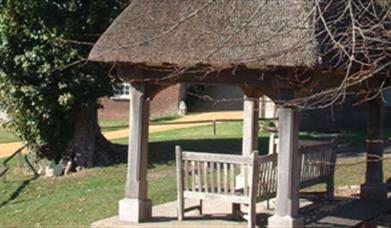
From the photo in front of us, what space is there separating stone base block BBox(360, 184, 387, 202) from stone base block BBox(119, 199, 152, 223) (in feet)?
13.3

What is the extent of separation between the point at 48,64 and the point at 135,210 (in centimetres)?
797

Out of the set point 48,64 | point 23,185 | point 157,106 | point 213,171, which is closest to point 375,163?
point 213,171

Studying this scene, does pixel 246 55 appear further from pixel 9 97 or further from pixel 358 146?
pixel 358 146

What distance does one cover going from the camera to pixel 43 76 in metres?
19.5

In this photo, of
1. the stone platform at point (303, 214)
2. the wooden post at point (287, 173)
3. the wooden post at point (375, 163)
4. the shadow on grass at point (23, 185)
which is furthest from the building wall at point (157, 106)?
the wooden post at point (287, 173)

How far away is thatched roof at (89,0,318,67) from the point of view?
1055 centimetres

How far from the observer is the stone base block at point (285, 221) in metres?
11.2

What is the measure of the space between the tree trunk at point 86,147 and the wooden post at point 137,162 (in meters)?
8.40

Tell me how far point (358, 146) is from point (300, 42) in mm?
13778

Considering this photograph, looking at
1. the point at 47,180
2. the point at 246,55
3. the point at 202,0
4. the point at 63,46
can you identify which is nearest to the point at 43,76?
the point at 63,46

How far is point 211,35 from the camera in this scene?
37.4 feet

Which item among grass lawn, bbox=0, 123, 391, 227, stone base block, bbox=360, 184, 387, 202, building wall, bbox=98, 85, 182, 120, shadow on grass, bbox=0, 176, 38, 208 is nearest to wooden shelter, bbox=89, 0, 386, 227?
grass lawn, bbox=0, 123, 391, 227

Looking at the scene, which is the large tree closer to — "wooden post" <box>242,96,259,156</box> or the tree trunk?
the tree trunk

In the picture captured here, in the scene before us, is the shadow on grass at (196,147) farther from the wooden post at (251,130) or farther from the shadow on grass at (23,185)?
the wooden post at (251,130)
